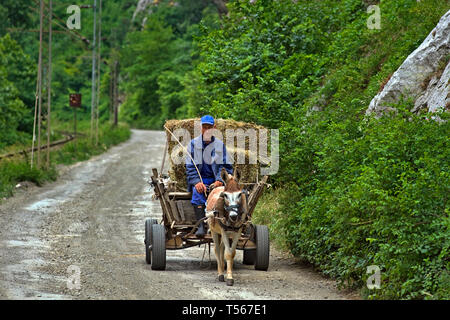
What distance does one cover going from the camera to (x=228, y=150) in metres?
15.2

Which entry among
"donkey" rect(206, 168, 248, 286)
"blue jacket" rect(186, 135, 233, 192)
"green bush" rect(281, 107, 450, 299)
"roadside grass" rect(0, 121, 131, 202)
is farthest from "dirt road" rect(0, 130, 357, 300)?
"blue jacket" rect(186, 135, 233, 192)

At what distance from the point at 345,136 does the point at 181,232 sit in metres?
3.37

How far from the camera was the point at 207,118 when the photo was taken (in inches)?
509

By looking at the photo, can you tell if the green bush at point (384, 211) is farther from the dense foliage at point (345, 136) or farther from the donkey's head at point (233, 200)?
the donkey's head at point (233, 200)

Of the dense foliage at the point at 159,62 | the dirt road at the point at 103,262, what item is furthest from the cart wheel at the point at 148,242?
the dense foliage at the point at 159,62

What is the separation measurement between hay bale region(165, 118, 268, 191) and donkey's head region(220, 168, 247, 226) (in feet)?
6.97

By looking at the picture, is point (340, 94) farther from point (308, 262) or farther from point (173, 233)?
point (173, 233)

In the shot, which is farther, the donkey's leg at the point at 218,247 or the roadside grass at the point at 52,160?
the roadside grass at the point at 52,160

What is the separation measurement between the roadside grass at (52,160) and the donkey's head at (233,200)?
43.1 feet

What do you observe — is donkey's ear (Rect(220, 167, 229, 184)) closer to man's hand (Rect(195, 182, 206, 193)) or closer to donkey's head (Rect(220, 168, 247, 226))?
donkey's head (Rect(220, 168, 247, 226))

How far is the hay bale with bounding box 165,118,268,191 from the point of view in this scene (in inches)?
564

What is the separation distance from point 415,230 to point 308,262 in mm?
3837

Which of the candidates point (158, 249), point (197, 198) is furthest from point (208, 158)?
point (158, 249)

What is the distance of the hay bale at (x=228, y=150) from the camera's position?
14320 mm
